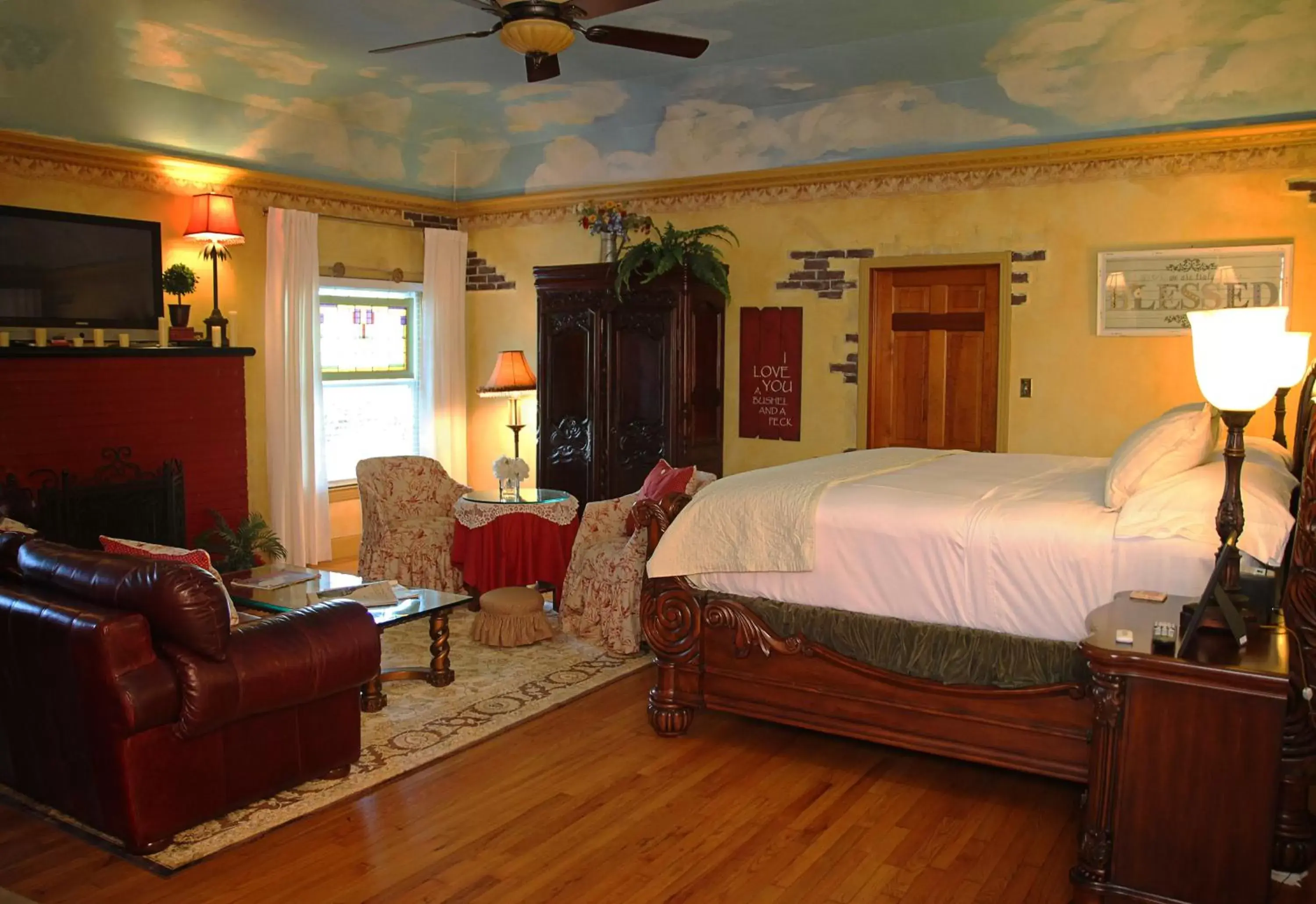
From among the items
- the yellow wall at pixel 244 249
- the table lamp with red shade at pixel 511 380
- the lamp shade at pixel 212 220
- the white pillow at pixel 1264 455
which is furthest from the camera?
the table lamp with red shade at pixel 511 380

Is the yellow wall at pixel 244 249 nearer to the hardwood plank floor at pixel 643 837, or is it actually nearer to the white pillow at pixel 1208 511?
the hardwood plank floor at pixel 643 837

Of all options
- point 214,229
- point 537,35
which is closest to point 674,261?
point 214,229

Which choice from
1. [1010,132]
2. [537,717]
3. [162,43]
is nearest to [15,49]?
[162,43]

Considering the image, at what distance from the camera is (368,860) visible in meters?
3.09

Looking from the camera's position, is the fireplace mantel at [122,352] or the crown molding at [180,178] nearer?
the fireplace mantel at [122,352]

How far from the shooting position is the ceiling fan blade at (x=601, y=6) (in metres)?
3.80

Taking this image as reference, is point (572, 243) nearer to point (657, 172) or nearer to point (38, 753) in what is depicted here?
point (657, 172)

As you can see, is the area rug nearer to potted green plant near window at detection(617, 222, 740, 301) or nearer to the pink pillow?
the pink pillow

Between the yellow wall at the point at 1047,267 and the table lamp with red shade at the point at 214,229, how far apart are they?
3072 mm

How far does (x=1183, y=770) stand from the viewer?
104 inches

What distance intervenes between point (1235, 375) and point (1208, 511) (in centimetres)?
57

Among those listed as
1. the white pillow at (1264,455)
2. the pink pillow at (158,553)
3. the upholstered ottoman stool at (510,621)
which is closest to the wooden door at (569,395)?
the upholstered ottoman stool at (510,621)

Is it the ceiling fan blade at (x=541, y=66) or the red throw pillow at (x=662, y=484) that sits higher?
the ceiling fan blade at (x=541, y=66)

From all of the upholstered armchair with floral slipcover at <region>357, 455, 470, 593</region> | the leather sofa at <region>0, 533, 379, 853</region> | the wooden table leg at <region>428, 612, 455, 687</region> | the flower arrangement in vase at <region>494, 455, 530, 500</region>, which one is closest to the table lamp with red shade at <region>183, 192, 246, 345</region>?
the upholstered armchair with floral slipcover at <region>357, 455, 470, 593</region>
